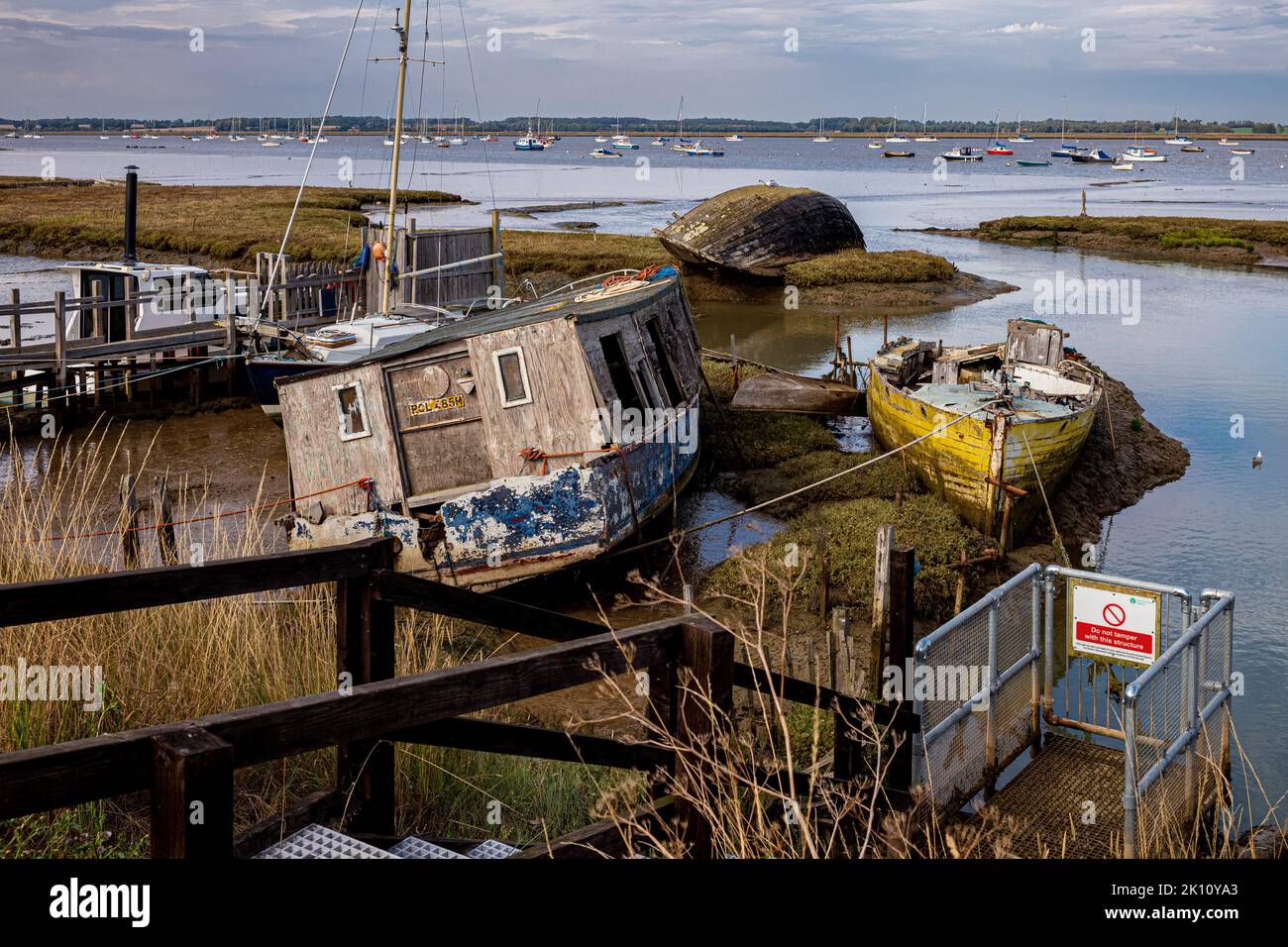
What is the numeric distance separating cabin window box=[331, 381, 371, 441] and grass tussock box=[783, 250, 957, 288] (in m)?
32.3

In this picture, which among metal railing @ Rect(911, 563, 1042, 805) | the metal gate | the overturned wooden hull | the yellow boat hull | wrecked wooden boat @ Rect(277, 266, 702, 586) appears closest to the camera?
the metal gate

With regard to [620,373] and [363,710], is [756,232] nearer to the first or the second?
[620,373]

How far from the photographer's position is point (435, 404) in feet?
46.4

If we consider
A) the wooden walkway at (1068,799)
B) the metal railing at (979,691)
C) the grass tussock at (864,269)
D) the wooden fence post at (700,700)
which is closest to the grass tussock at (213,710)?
the wooden fence post at (700,700)

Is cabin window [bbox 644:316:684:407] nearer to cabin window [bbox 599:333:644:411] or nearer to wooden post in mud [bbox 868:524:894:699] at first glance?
cabin window [bbox 599:333:644:411]

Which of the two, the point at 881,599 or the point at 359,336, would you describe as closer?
the point at 881,599

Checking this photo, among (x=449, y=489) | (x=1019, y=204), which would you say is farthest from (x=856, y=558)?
(x=1019, y=204)

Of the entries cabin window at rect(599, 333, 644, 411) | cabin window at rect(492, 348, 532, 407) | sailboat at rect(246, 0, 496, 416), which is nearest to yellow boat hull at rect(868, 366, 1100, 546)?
cabin window at rect(599, 333, 644, 411)

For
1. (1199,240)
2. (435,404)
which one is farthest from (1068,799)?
(1199,240)

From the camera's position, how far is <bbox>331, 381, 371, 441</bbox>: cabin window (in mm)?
14172

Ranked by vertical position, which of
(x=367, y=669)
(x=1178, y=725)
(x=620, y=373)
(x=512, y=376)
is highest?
(x=512, y=376)

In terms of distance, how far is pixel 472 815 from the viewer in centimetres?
712

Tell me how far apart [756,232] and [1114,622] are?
37.5 m
